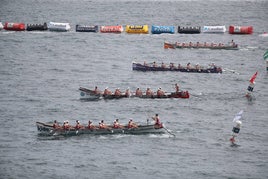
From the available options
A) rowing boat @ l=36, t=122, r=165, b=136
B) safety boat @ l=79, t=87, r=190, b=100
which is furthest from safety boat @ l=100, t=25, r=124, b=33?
rowing boat @ l=36, t=122, r=165, b=136

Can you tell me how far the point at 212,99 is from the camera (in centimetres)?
11388

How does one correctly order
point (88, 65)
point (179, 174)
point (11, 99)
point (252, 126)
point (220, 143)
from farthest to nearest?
point (88, 65) → point (11, 99) → point (252, 126) → point (220, 143) → point (179, 174)

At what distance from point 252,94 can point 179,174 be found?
39.9 meters

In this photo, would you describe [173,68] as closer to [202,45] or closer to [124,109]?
[202,45]

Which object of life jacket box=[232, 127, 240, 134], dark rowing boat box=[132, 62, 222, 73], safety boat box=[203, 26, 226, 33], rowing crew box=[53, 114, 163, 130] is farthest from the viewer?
safety boat box=[203, 26, 226, 33]

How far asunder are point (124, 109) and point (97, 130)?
1410 cm

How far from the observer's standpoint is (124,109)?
107312 millimetres

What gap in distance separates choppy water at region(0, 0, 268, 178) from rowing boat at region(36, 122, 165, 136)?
0.89m

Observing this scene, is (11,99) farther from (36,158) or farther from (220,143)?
(220,143)

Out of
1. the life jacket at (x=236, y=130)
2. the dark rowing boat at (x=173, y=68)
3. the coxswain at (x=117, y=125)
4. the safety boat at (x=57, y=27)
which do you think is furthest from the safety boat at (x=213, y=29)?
the life jacket at (x=236, y=130)

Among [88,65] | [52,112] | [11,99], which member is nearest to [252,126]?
[52,112]

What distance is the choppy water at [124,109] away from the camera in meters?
84.2

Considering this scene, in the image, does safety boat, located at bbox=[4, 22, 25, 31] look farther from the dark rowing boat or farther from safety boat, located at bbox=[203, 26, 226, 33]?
the dark rowing boat

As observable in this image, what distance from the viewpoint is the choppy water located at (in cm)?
8425
